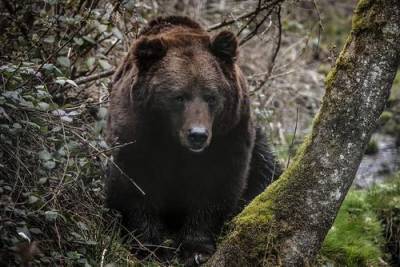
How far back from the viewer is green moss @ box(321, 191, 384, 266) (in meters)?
6.37

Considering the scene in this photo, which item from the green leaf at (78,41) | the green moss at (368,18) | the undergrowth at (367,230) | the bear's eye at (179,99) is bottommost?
the undergrowth at (367,230)

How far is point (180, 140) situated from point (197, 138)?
25 cm

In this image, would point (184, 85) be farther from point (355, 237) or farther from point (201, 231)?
point (355, 237)

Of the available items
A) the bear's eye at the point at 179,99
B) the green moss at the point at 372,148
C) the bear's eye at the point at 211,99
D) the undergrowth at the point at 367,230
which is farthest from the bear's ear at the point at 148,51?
the green moss at the point at 372,148

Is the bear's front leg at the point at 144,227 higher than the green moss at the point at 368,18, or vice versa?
the green moss at the point at 368,18

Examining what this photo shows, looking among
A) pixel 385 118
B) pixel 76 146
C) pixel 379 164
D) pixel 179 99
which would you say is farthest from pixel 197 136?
pixel 385 118

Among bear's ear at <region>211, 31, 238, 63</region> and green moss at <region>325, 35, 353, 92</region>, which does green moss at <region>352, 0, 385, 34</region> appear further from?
bear's ear at <region>211, 31, 238, 63</region>

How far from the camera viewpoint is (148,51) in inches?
222

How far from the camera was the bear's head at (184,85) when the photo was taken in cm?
564

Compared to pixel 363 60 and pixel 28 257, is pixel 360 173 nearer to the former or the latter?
pixel 363 60

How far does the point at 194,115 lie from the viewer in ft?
18.2

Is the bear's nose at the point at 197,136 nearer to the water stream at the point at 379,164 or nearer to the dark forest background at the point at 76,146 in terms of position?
the dark forest background at the point at 76,146

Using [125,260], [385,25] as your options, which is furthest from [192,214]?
[385,25]

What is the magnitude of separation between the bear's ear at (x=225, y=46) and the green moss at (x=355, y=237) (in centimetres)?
193
